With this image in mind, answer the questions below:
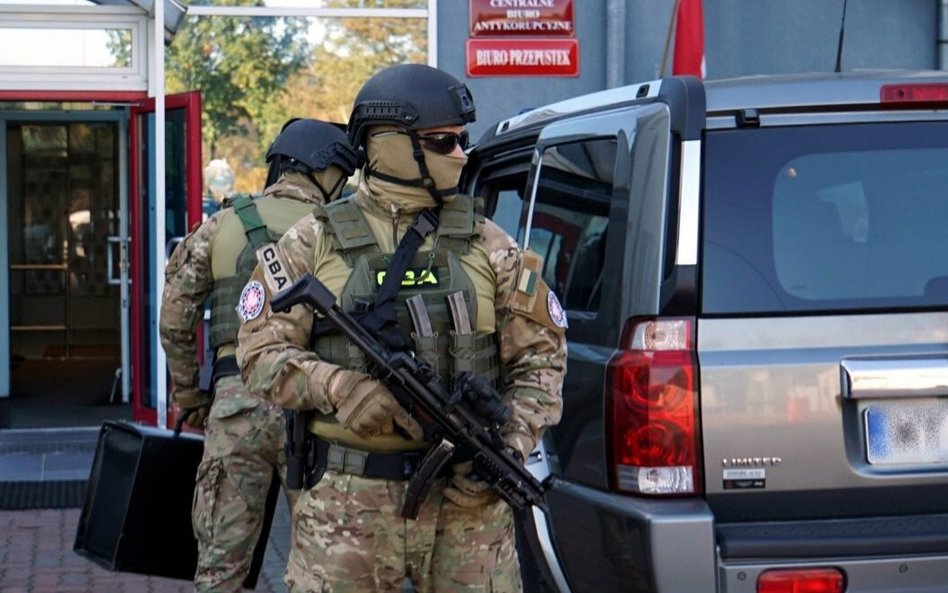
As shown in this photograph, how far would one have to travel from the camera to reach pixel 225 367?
493 centimetres

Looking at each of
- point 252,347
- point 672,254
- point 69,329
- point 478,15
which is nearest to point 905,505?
point 672,254

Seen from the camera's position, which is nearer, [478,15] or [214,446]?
[214,446]

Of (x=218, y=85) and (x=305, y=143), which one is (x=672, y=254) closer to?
(x=305, y=143)

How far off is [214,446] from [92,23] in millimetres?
5245

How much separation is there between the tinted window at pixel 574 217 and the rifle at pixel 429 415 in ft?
3.16

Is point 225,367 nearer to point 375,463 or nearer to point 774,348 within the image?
point 375,463

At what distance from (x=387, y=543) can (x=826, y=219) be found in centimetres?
144

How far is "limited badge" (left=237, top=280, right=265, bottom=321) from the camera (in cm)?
350

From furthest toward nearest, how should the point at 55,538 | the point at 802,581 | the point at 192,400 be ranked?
1. the point at 55,538
2. the point at 192,400
3. the point at 802,581

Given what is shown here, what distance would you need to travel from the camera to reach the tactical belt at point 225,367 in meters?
4.89

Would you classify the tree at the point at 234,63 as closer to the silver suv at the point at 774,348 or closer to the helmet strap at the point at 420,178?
the silver suv at the point at 774,348

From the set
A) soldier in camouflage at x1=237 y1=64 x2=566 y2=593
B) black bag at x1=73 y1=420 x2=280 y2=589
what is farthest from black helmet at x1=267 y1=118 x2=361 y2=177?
soldier in camouflage at x1=237 y1=64 x2=566 y2=593

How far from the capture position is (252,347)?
11.5 ft

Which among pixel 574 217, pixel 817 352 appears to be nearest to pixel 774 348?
pixel 817 352
